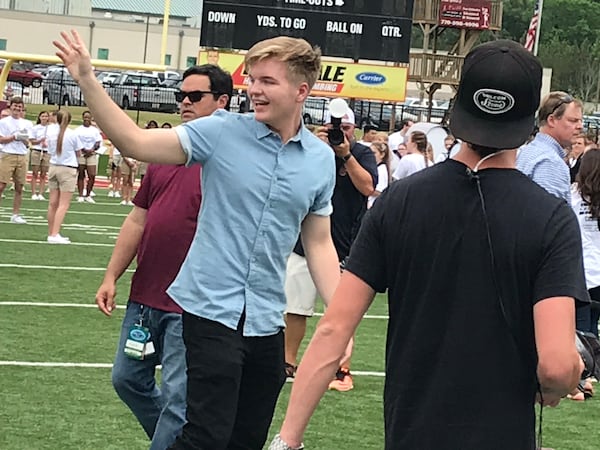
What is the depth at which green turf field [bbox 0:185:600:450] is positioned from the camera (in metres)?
7.12

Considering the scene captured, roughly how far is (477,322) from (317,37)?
1975 cm

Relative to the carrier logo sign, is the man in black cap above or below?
above

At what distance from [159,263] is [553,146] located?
3.13 m

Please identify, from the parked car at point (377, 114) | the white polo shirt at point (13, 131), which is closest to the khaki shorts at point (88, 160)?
the white polo shirt at point (13, 131)

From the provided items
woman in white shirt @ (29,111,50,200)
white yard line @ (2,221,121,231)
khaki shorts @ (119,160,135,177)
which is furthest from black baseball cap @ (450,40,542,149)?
khaki shorts @ (119,160,135,177)

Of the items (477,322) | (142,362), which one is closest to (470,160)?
(477,322)

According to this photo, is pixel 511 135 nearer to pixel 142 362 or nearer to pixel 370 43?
pixel 142 362

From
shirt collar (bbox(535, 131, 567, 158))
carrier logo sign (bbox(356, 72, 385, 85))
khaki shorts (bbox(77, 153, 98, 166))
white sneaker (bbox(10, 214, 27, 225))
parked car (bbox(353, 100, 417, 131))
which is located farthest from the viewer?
parked car (bbox(353, 100, 417, 131))

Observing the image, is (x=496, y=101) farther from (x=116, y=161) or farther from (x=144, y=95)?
(x=144, y=95)

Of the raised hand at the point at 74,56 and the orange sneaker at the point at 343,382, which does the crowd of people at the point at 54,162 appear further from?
the raised hand at the point at 74,56

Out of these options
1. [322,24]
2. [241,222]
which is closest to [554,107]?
[241,222]

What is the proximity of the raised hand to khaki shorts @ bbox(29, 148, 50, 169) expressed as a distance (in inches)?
817

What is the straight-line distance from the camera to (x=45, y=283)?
12.9m

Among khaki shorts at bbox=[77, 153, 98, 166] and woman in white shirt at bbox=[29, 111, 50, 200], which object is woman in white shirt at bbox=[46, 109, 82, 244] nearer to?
khaki shorts at bbox=[77, 153, 98, 166]
